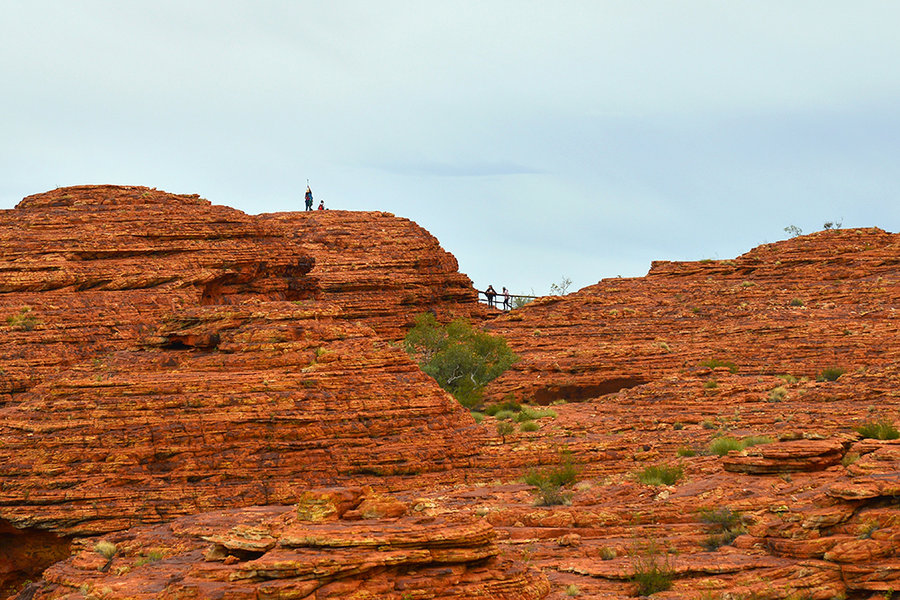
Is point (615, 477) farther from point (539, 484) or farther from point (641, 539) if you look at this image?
point (641, 539)

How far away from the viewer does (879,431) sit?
86.9ft

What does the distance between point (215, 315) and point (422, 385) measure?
745 centimetres

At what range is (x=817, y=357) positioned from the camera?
43.9 meters

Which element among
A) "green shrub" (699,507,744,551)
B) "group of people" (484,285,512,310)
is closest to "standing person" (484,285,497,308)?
"group of people" (484,285,512,310)

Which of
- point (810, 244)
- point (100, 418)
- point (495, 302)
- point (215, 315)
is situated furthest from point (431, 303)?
point (100, 418)

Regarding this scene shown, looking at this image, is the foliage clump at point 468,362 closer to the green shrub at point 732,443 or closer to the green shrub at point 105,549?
the green shrub at point 732,443

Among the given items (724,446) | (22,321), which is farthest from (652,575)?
(22,321)

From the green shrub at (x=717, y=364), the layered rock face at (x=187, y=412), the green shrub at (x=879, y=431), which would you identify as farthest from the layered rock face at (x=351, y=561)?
the green shrub at (x=717, y=364)

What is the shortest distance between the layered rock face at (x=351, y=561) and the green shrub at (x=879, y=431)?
11.8 meters

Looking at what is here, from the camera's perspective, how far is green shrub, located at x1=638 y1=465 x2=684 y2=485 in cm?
2706

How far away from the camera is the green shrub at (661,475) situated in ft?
88.8

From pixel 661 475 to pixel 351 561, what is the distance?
12274 millimetres

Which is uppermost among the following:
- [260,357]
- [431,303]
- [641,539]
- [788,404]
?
[431,303]

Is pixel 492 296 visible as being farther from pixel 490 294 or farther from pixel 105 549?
pixel 105 549
